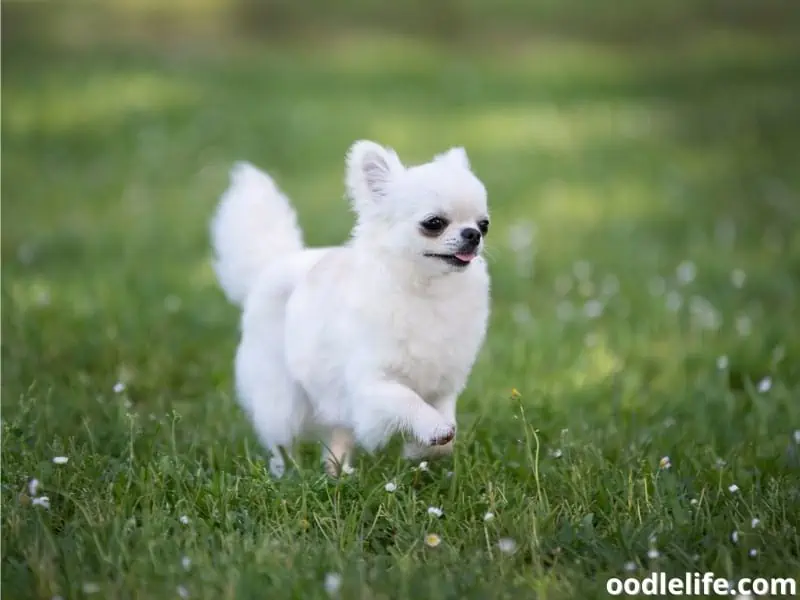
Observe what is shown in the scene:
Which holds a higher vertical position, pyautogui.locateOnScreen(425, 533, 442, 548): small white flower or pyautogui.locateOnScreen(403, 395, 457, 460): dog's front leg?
pyautogui.locateOnScreen(403, 395, 457, 460): dog's front leg

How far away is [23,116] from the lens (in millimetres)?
11172

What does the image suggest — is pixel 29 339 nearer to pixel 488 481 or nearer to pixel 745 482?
pixel 488 481

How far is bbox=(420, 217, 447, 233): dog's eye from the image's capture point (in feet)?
12.0

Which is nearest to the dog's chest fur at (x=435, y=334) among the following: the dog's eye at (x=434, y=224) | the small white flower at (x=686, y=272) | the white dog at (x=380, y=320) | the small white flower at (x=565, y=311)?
the white dog at (x=380, y=320)

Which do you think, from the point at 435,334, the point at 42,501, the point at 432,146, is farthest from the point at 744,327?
the point at 432,146

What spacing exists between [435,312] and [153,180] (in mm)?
6322

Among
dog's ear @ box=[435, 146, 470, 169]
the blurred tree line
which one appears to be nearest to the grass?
dog's ear @ box=[435, 146, 470, 169]

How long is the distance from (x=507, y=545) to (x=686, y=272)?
3902 millimetres

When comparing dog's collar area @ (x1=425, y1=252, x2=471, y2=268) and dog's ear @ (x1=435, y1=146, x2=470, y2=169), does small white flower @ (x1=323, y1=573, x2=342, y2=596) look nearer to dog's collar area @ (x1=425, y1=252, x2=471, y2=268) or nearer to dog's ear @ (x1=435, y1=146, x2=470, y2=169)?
dog's collar area @ (x1=425, y1=252, x2=471, y2=268)

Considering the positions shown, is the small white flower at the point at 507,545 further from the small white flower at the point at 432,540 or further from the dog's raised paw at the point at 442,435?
the dog's raised paw at the point at 442,435

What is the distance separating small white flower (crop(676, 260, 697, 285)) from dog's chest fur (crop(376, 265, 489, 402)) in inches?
121

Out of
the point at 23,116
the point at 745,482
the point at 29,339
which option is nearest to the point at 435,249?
the point at 745,482

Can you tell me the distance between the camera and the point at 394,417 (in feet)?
12.0

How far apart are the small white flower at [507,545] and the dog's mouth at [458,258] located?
0.84 meters
